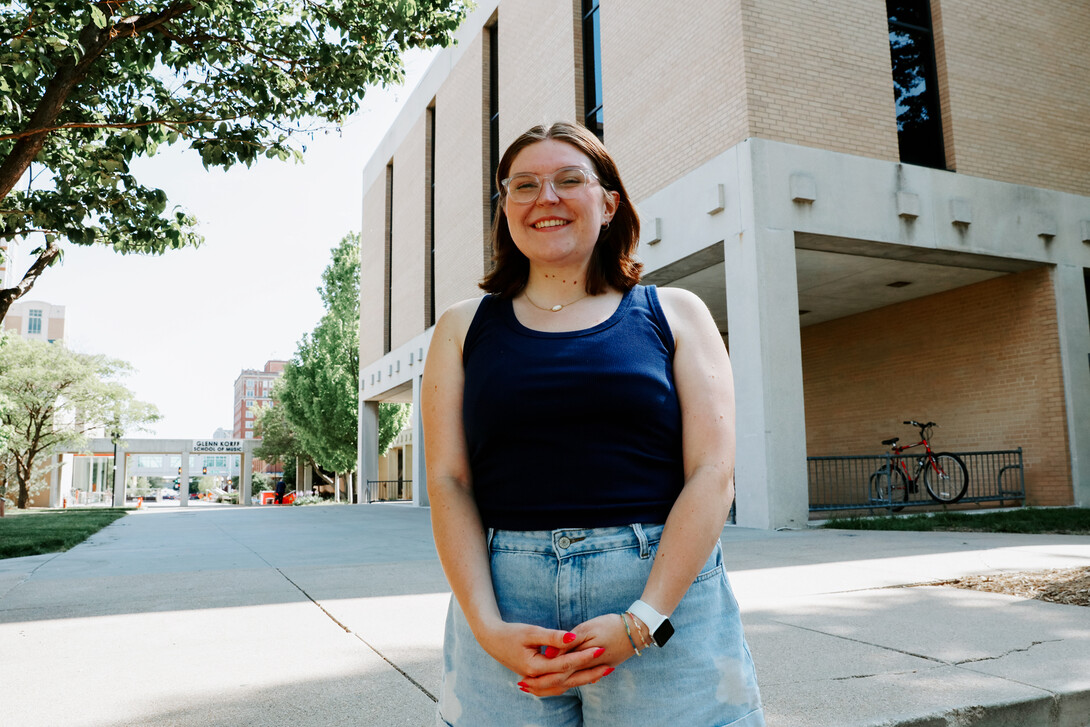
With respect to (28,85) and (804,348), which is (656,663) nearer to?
(28,85)

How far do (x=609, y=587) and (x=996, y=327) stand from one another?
1508cm

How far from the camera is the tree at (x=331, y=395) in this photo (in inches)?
1309

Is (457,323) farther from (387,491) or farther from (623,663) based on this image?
(387,491)

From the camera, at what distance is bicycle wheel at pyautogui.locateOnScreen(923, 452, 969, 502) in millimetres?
13039

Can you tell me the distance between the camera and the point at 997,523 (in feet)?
30.7

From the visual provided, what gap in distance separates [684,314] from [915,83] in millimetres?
13576

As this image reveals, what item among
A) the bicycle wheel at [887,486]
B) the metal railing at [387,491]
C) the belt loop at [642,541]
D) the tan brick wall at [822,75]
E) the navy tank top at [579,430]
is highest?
the tan brick wall at [822,75]

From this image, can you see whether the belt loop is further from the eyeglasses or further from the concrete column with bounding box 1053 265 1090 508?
the concrete column with bounding box 1053 265 1090 508

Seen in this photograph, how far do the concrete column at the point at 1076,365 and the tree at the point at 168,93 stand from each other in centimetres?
1092

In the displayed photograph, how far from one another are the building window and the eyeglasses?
1253 centimetres

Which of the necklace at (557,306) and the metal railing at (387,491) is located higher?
the necklace at (557,306)

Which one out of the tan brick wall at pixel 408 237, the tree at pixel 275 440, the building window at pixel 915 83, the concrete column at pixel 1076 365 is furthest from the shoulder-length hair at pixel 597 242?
the tree at pixel 275 440

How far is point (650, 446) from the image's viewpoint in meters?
1.41

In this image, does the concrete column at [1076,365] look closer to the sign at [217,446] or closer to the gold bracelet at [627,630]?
the gold bracelet at [627,630]
